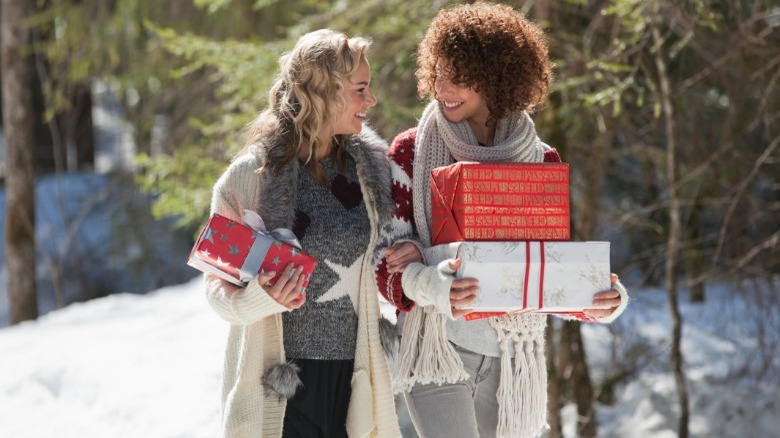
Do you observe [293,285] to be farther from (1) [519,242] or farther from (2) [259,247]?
(1) [519,242]

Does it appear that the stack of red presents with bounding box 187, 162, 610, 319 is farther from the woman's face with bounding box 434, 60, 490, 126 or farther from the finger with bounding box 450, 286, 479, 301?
the woman's face with bounding box 434, 60, 490, 126

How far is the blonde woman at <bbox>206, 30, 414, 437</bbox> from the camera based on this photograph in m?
2.80

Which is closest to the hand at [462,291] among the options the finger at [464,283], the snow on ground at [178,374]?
the finger at [464,283]

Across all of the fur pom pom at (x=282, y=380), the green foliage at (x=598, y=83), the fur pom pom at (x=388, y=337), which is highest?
the green foliage at (x=598, y=83)

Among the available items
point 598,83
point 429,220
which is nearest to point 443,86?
point 429,220

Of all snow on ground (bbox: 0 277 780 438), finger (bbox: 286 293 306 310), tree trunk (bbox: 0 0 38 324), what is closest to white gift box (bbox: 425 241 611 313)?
finger (bbox: 286 293 306 310)

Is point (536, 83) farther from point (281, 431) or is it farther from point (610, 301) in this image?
point (281, 431)

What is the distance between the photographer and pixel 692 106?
733cm

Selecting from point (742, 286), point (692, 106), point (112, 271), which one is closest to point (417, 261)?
point (742, 286)

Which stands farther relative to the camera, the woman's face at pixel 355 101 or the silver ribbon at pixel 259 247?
the woman's face at pixel 355 101

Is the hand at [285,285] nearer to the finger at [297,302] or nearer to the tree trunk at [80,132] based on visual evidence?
the finger at [297,302]

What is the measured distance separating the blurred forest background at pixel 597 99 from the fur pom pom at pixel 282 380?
2.46 metres

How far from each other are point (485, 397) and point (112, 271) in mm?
11784

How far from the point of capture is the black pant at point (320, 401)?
9.30 ft
